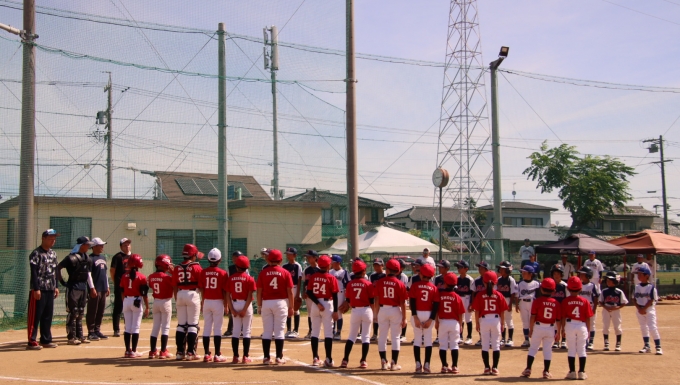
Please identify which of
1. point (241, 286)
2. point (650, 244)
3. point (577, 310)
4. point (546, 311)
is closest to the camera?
point (546, 311)

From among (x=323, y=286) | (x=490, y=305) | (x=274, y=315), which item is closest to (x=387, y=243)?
(x=323, y=286)

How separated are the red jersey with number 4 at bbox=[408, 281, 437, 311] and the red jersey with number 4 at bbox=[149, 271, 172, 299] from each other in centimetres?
418

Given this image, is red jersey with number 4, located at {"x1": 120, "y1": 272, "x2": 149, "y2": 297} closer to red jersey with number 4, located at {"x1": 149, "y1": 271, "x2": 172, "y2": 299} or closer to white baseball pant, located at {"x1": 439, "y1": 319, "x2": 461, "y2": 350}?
red jersey with number 4, located at {"x1": 149, "y1": 271, "x2": 172, "y2": 299}

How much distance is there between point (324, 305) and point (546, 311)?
11.5 feet

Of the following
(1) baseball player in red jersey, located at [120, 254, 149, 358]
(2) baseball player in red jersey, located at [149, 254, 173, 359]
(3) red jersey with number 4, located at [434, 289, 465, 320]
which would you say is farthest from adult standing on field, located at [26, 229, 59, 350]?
(3) red jersey with number 4, located at [434, 289, 465, 320]

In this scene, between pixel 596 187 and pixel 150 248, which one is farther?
pixel 596 187

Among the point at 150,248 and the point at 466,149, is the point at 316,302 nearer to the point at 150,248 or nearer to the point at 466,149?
the point at 150,248

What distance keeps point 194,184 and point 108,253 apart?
3.68m

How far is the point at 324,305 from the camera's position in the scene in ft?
34.2

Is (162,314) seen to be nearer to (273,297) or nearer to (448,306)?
(273,297)

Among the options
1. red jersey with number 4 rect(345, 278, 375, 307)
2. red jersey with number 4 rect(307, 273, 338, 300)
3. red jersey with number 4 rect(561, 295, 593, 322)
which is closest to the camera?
red jersey with number 4 rect(561, 295, 593, 322)

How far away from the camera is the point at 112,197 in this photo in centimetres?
1848

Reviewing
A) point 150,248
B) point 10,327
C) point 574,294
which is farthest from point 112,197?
point 574,294

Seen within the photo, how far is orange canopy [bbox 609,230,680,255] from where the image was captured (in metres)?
23.7
